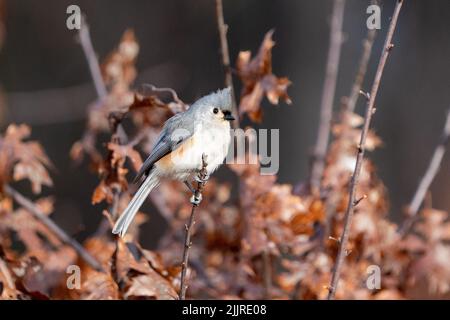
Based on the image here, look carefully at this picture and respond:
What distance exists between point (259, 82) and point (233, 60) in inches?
99.4

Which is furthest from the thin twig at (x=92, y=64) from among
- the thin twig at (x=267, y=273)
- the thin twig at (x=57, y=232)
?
the thin twig at (x=267, y=273)

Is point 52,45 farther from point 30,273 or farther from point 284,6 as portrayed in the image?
point 30,273

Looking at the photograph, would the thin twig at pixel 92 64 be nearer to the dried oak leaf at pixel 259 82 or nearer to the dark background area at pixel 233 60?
the dried oak leaf at pixel 259 82

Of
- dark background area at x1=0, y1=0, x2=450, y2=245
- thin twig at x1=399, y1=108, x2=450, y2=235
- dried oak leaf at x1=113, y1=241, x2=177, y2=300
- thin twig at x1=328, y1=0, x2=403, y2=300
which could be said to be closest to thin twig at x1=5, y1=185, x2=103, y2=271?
dried oak leaf at x1=113, y1=241, x2=177, y2=300

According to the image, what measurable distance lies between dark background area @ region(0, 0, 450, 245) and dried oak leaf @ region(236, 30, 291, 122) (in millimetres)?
1776

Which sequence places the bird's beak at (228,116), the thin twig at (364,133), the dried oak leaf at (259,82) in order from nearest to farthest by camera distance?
the thin twig at (364,133) < the bird's beak at (228,116) < the dried oak leaf at (259,82)

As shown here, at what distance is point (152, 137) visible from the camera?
300 centimetres

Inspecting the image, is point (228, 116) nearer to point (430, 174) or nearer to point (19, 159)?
point (19, 159)

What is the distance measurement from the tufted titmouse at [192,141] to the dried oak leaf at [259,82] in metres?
0.17

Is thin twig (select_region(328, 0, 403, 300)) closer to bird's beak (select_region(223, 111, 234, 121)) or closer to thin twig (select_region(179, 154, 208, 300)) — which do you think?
thin twig (select_region(179, 154, 208, 300))

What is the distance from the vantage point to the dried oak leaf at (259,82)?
2553mm

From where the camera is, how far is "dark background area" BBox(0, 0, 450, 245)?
5.06m

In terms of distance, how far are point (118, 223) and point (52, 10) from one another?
4.84 metres
